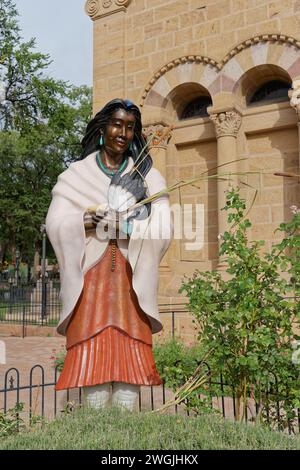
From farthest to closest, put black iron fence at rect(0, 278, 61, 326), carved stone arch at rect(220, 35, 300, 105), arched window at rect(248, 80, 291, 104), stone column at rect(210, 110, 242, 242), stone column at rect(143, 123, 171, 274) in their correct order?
black iron fence at rect(0, 278, 61, 326) → stone column at rect(143, 123, 171, 274) → arched window at rect(248, 80, 291, 104) → stone column at rect(210, 110, 242, 242) → carved stone arch at rect(220, 35, 300, 105)

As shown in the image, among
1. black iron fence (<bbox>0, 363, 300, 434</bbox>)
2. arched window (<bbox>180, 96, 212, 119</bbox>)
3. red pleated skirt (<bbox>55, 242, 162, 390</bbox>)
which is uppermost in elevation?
arched window (<bbox>180, 96, 212, 119</bbox>)

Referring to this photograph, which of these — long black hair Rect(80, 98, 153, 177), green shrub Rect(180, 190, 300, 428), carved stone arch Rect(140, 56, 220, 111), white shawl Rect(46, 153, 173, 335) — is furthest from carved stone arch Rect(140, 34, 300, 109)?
white shawl Rect(46, 153, 173, 335)

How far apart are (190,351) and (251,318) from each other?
3.87 metres

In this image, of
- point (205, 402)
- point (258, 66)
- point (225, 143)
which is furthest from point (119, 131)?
point (258, 66)

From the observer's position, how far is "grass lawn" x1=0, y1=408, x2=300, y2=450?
275 centimetres

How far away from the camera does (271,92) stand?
947 centimetres

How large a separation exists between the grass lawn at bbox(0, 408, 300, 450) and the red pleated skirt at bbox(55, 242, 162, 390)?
38 centimetres

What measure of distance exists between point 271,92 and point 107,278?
7.11 meters

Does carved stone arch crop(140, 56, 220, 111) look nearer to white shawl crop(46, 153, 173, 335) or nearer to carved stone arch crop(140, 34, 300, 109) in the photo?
Result: carved stone arch crop(140, 34, 300, 109)

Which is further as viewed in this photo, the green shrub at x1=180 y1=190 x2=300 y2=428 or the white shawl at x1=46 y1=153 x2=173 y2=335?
the green shrub at x1=180 y1=190 x2=300 y2=428

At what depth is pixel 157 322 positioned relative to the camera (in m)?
3.85

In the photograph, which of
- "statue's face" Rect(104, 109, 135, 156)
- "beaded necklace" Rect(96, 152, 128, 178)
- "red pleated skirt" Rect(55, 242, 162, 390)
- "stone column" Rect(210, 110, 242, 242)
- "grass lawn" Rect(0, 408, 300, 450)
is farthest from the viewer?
"stone column" Rect(210, 110, 242, 242)
